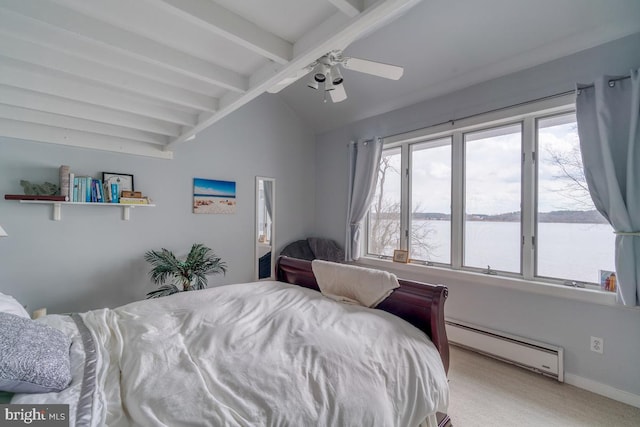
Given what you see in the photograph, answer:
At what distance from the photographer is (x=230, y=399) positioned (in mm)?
993

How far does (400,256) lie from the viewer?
349cm

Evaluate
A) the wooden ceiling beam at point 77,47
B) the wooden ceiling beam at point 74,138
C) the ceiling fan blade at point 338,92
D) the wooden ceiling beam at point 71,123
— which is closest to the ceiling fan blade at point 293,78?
the ceiling fan blade at point 338,92

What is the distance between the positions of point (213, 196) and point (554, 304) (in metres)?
3.78

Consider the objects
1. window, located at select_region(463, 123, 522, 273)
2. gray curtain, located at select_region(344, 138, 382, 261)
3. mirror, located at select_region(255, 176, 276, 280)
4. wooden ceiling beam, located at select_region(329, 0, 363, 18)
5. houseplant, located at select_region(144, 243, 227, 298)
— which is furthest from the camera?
mirror, located at select_region(255, 176, 276, 280)

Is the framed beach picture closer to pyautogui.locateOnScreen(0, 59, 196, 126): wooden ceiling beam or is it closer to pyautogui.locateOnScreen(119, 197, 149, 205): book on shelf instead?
pyautogui.locateOnScreen(119, 197, 149, 205): book on shelf

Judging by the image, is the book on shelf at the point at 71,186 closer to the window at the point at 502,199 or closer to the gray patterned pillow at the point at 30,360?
the gray patterned pillow at the point at 30,360

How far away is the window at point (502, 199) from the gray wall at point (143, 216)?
1.66m

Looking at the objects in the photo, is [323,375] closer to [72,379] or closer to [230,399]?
[230,399]

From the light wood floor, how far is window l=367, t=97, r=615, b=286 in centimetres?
Answer: 86

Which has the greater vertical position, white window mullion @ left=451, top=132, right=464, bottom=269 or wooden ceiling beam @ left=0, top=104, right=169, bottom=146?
wooden ceiling beam @ left=0, top=104, right=169, bottom=146

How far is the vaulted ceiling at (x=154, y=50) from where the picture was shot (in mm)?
1286

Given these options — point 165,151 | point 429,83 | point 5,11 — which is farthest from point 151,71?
point 429,83

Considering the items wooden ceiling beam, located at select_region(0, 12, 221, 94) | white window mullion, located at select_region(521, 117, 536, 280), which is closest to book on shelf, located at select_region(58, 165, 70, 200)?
wooden ceiling beam, located at select_region(0, 12, 221, 94)

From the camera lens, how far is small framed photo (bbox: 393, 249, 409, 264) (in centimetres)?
345
